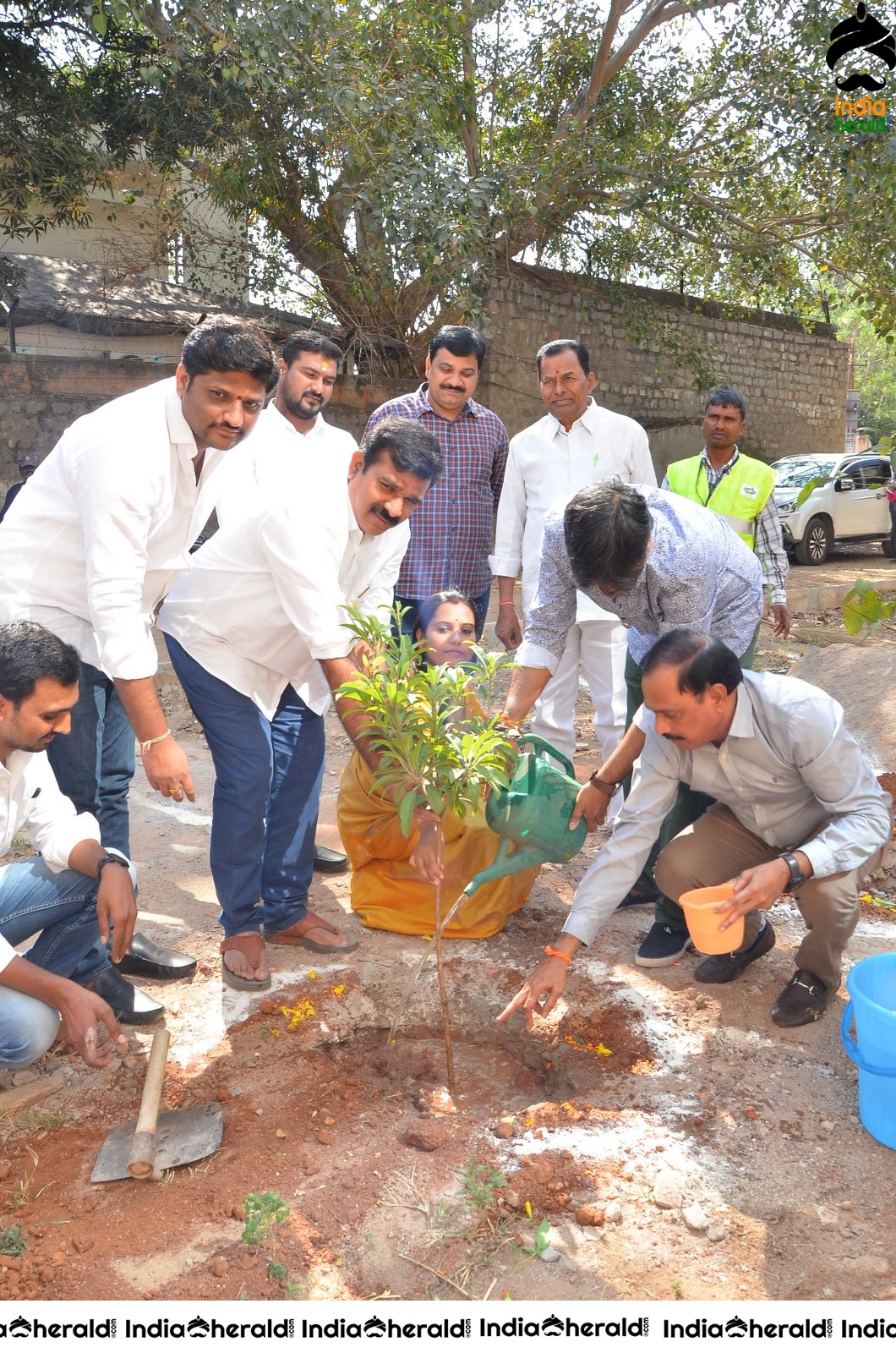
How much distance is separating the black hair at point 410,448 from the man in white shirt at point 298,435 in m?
0.28

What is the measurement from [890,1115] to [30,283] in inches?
476

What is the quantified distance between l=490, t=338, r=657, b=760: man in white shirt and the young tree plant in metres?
1.47

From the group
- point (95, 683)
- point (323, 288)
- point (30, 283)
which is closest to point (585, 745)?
point (95, 683)

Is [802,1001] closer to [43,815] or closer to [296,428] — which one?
[43,815]

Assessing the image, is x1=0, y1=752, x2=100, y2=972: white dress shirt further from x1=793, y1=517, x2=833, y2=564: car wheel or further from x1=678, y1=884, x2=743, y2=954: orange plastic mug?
x1=793, y1=517, x2=833, y2=564: car wheel

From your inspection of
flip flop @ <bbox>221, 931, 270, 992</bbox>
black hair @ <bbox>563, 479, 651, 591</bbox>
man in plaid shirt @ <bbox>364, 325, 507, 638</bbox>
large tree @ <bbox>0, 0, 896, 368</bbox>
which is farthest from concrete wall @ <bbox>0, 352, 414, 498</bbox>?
black hair @ <bbox>563, 479, 651, 591</bbox>

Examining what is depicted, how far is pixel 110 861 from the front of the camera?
9.09 feet

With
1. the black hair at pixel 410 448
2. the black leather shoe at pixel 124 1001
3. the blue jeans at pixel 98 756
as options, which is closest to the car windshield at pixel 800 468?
the black hair at pixel 410 448

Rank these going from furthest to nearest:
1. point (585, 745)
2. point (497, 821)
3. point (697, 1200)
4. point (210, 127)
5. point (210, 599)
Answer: point (210, 127), point (585, 745), point (210, 599), point (497, 821), point (697, 1200)

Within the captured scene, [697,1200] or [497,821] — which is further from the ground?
[497,821]

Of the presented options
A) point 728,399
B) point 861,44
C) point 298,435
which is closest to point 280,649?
point 298,435

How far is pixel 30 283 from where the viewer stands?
11.6 metres

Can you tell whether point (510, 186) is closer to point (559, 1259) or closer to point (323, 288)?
point (323, 288)

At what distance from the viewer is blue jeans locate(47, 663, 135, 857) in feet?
9.86
